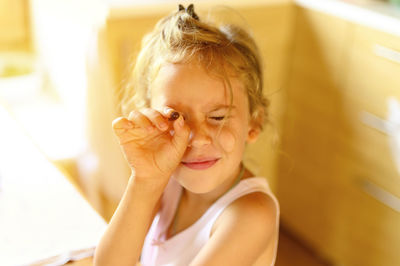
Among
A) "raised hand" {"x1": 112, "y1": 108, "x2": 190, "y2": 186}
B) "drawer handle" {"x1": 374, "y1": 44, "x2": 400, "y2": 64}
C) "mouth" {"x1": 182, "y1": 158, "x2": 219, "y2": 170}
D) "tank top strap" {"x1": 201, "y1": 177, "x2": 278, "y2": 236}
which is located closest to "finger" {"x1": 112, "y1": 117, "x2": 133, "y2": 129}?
"raised hand" {"x1": 112, "y1": 108, "x2": 190, "y2": 186}

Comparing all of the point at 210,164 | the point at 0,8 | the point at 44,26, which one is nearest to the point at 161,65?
the point at 210,164

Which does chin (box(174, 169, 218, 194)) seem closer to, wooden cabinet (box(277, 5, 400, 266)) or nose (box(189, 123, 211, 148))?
nose (box(189, 123, 211, 148))

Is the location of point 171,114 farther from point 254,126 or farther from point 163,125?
point 254,126

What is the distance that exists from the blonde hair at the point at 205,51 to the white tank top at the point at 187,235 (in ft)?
0.42

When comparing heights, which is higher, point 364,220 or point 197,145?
point 197,145

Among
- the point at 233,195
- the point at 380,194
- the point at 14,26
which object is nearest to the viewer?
the point at 233,195

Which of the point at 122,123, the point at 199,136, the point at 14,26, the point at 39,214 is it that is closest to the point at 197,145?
the point at 199,136

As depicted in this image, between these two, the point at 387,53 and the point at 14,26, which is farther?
the point at 14,26

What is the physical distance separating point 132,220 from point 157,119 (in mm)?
166

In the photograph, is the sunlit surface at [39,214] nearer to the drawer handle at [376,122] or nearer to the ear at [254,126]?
the ear at [254,126]

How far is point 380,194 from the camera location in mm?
1647

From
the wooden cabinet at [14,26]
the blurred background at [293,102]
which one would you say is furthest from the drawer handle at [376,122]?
the wooden cabinet at [14,26]

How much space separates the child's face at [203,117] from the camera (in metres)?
0.78

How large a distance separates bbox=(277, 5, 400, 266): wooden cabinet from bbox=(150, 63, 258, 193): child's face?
0.88 meters
